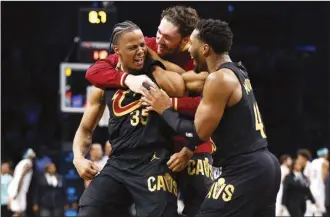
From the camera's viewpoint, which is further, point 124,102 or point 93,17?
point 93,17

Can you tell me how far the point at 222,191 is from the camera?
19.0 feet

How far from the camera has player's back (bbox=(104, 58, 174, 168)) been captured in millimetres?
6215

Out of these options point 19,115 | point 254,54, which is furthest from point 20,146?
point 254,54

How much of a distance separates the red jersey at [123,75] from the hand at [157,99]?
10 centimetres

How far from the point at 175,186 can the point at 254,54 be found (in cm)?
1821

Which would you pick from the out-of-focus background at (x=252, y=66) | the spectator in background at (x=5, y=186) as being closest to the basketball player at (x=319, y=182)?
the spectator in background at (x=5, y=186)

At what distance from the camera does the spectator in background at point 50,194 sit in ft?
53.3

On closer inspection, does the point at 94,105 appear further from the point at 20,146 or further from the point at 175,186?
the point at 20,146

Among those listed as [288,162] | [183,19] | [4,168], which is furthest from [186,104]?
[4,168]

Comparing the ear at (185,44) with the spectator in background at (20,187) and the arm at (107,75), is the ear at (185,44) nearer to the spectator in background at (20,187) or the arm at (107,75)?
the arm at (107,75)

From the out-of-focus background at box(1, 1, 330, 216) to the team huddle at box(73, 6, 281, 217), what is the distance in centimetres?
1694

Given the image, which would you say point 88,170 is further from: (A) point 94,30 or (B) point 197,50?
(A) point 94,30

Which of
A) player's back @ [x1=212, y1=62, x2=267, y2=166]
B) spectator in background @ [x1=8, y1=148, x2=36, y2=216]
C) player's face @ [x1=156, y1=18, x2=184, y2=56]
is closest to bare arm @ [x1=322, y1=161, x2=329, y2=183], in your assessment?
spectator in background @ [x1=8, y1=148, x2=36, y2=216]

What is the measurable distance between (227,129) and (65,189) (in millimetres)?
9523
